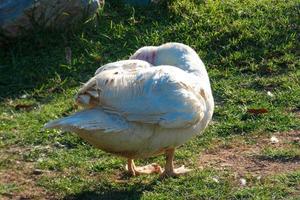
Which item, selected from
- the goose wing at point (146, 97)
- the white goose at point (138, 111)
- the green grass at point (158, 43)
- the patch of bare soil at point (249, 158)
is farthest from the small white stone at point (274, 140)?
the goose wing at point (146, 97)

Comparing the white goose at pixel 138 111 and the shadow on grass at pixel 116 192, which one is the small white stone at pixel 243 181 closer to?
the white goose at pixel 138 111

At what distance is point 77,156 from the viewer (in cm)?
550

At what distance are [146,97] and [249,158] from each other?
3.71 feet

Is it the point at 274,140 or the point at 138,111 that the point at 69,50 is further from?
the point at 138,111

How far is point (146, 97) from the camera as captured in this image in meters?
4.73

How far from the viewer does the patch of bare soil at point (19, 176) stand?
4910 mm

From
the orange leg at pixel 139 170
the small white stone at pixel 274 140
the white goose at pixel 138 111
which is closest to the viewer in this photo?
the white goose at pixel 138 111

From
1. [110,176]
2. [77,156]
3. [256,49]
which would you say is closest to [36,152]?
[77,156]

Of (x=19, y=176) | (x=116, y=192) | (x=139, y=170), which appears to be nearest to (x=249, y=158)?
(x=139, y=170)

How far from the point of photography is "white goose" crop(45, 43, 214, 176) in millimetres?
4652

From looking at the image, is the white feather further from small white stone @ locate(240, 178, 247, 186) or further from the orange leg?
small white stone @ locate(240, 178, 247, 186)

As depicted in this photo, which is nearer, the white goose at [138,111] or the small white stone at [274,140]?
the white goose at [138,111]

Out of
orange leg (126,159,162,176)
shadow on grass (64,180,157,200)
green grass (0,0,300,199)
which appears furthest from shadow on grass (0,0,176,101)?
shadow on grass (64,180,157,200)

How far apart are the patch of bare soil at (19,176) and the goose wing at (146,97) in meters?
0.73
